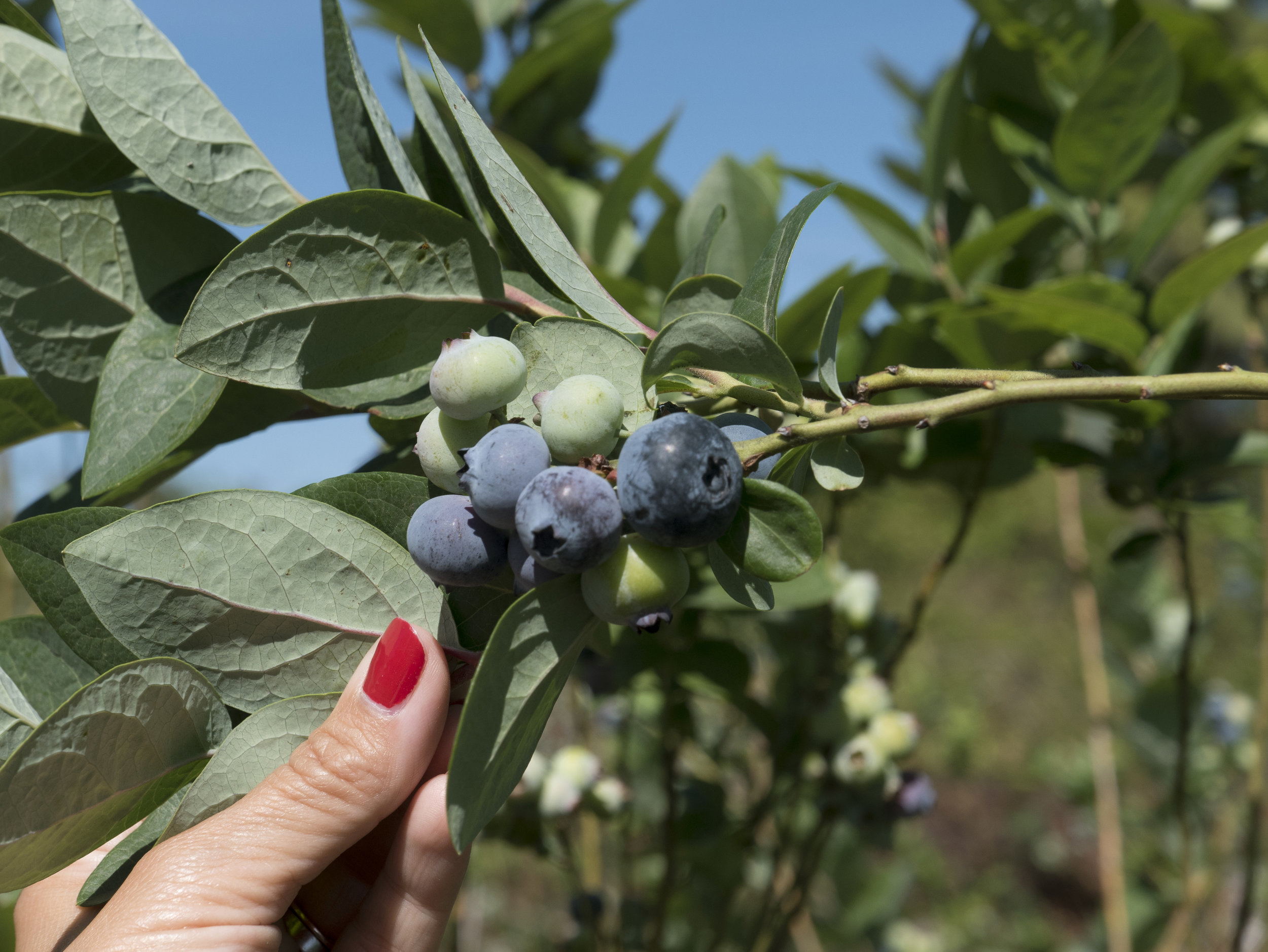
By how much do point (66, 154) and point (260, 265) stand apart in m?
0.34

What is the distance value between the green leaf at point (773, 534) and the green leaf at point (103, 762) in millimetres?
353

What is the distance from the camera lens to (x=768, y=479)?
483 millimetres

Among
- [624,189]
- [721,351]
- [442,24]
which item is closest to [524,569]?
[721,351]

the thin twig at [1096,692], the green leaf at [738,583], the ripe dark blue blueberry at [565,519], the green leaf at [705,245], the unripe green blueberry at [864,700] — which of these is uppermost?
the green leaf at [705,245]

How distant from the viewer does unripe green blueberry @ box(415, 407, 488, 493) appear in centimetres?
49

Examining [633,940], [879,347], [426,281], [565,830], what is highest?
[426,281]

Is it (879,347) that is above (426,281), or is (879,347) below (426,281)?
below

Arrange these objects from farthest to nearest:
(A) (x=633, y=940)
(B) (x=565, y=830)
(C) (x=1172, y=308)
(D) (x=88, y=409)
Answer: (A) (x=633, y=940)
(B) (x=565, y=830)
(C) (x=1172, y=308)
(D) (x=88, y=409)

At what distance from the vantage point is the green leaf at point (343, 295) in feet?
1.53

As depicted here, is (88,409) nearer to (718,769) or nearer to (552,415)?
(552,415)

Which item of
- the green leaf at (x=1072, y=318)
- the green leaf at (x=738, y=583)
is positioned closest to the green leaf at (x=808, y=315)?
the green leaf at (x=1072, y=318)

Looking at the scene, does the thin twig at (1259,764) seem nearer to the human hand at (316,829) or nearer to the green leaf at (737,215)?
the green leaf at (737,215)

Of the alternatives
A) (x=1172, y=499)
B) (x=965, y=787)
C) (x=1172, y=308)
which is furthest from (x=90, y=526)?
(x=965, y=787)

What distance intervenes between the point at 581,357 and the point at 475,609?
19 centimetres
